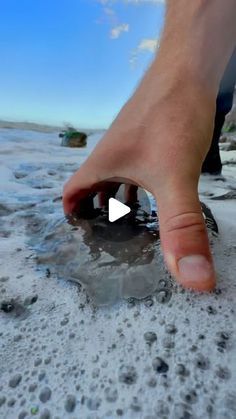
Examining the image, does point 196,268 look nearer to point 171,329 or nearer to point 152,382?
point 171,329

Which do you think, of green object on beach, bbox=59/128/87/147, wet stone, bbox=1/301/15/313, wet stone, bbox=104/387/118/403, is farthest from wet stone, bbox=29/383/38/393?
green object on beach, bbox=59/128/87/147

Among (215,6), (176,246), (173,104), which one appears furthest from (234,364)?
(215,6)

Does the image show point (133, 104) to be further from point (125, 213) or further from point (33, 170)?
point (33, 170)

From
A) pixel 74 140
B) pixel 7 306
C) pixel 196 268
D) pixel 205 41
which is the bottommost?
pixel 74 140
